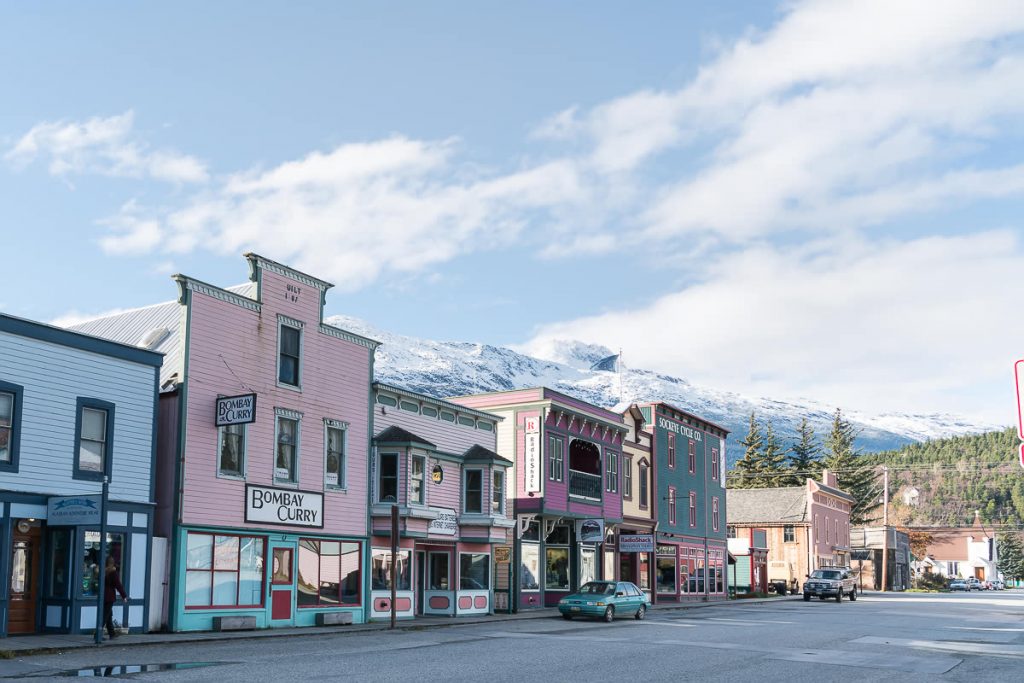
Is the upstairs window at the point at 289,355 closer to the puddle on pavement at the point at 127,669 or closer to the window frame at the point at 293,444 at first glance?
the window frame at the point at 293,444

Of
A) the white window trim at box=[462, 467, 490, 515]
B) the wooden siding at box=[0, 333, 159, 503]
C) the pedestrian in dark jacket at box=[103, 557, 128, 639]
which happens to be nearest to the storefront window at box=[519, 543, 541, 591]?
the white window trim at box=[462, 467, 490, 515]

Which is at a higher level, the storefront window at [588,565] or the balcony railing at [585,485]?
the balcony railing at [585,485]

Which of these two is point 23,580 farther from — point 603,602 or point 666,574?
point 666,574

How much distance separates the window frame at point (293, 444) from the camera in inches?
1193

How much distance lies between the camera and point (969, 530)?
18250 centimetres

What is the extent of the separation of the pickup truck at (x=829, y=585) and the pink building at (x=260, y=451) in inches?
1447

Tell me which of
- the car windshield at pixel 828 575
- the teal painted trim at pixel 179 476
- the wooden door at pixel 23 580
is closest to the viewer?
the wooden door at pixel 23 580

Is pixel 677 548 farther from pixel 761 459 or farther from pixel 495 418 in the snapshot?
pixel 761 459

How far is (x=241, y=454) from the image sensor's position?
29.2m

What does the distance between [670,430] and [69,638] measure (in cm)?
3771

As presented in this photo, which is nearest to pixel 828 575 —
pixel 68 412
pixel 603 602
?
pixel 603 602

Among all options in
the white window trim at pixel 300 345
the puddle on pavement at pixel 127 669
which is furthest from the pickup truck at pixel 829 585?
the puddle on pavement at pixel 127 669

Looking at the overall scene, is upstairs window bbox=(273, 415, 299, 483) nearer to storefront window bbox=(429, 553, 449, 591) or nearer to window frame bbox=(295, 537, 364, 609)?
window frame bbox=(295, 537, 364, 609)

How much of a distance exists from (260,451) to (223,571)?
350 cm
